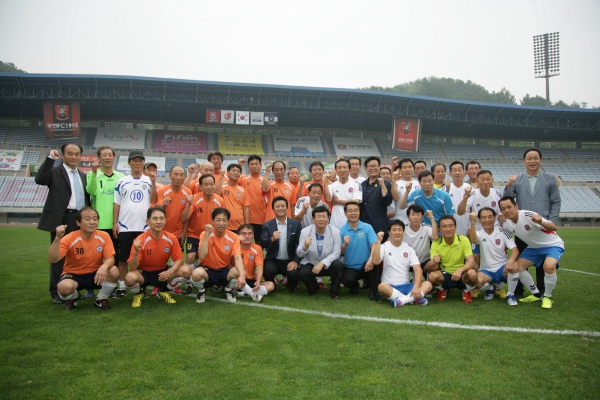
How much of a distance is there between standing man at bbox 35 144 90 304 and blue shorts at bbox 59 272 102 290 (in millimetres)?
289

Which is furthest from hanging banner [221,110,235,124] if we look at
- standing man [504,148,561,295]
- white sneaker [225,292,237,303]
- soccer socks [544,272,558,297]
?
soccer socks [544,272,558,297]

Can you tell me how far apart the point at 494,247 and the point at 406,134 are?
30.2 m

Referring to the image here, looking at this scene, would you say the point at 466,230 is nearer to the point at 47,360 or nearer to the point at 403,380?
the point at 403,380

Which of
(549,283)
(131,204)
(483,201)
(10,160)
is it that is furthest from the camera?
(10,160)

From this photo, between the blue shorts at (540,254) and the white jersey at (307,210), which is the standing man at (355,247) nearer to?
the white jersey at (307,210)

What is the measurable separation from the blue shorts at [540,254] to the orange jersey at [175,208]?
5252 mm

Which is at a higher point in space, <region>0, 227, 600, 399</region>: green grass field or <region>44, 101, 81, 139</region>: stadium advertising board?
<region>44, 101, 81, 139</region>: stadium advertising board

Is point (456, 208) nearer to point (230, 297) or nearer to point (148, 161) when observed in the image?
point (230, 297)

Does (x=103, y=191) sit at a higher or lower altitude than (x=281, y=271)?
higher

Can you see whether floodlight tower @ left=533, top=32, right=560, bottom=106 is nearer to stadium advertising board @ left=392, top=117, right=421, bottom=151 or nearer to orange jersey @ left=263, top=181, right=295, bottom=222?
stadium advertising board @ left=392, top=117, right=421, bottom=151

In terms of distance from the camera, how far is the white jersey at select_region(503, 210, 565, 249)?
549cm

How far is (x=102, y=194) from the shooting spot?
5.70 m

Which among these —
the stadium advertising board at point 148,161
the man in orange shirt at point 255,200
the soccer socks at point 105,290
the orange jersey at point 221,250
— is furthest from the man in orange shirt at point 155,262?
the stadium advertising board at point 148,161

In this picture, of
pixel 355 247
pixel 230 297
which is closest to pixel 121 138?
pixel 230 297
